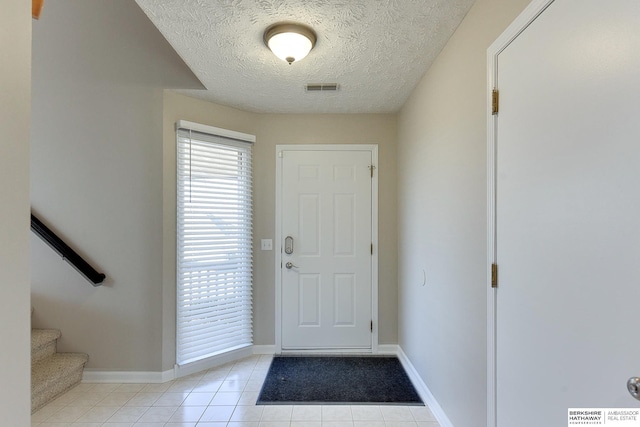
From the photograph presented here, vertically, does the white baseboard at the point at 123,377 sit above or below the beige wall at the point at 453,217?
below

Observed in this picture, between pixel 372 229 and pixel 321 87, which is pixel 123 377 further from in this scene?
pixel 321 87

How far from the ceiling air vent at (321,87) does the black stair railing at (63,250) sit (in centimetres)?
233

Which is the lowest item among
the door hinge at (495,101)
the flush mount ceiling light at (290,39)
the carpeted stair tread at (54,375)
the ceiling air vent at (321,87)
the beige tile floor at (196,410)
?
the beige tile floor at (196,410)

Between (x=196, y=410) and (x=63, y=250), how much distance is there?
5.40ft

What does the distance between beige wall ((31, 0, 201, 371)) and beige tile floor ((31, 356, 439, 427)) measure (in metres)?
0.26

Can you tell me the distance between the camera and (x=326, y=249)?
3.00m

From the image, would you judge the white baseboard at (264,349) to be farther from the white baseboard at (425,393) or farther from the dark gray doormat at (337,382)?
the white baseboard at (425,393)

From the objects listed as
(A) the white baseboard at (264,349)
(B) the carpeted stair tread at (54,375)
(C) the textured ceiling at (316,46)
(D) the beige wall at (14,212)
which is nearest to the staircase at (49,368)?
(B) the carpeted stair tread at (54,375)

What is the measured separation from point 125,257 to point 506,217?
108 inches

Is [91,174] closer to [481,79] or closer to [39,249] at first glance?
[39,249]

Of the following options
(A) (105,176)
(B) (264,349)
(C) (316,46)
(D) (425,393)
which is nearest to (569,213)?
(C) (316,46)

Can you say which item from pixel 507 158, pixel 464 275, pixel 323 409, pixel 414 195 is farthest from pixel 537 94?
pixel 323 409

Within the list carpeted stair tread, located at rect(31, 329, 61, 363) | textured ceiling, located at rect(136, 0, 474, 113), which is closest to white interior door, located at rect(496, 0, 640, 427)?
textured ceiling, located at rect(136, 0, 474, 113)

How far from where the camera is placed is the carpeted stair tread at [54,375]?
2055 millimetres
